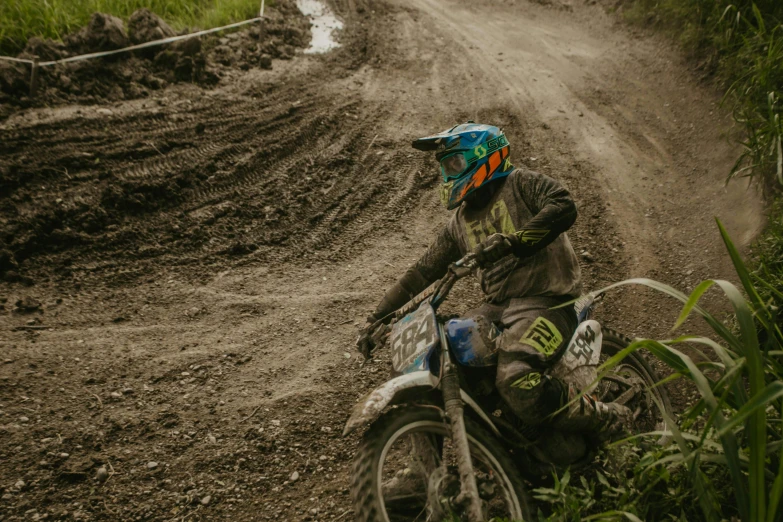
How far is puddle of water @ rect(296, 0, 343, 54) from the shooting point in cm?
998

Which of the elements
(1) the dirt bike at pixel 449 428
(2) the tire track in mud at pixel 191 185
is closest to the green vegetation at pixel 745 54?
(1) the dirt bike at pixel 449 428

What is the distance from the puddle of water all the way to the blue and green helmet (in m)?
6.93

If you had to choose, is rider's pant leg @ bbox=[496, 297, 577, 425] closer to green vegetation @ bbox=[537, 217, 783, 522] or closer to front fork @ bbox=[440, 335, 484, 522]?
front fork @ bbox=[440, 335, 484, 522]

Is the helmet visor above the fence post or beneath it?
above

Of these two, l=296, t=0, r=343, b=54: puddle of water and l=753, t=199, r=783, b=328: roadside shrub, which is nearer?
l=753, t=199, r=783, b=328: roadside shrub

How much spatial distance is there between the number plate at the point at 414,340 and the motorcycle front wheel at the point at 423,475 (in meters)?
0.25

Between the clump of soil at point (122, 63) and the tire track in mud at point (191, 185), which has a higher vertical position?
the clump of soil at point (122, 63)

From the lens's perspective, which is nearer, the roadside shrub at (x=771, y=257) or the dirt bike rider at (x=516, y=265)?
the dirt bike rider at (x=516, y=265)

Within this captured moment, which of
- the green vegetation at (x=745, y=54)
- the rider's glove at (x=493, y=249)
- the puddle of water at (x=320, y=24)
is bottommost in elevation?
the puddle of water at (x=320, y=24)

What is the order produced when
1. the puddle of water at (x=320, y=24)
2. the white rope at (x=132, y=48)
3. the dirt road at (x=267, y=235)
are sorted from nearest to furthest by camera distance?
the dirt road at (x=267, y=235), the white rope at (x=132, y=48), the puddle of water at (x=320, y=24)

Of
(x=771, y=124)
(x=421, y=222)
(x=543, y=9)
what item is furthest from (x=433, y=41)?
(x=771, y=124)

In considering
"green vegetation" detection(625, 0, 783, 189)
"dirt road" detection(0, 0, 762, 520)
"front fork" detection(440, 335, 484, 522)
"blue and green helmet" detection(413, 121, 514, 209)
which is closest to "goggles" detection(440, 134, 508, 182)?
"blue and green helmet" detection(413, 121, 514, 209)

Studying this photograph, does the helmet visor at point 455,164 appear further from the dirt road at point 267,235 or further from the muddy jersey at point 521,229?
the dirt road at point 267,235

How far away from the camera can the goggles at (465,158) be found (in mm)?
3508
